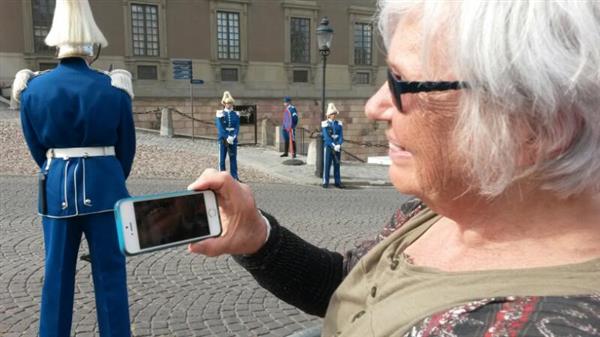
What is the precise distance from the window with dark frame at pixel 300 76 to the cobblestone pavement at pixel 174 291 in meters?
22.0

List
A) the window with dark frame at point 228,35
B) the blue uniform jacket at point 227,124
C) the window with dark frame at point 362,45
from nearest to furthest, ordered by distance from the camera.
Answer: the blue uniform jacket at point 227,124
the window with dark frame at point 228,35
the window with dark frame at point 362,45

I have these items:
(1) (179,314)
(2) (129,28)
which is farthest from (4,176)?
(2) (129,28)

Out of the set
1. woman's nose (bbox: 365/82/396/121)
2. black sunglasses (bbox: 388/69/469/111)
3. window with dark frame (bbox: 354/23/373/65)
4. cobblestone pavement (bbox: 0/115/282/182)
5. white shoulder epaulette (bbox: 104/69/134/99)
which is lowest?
cobblestone pavement (bbox: 0/115/282/182)

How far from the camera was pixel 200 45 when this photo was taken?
26312 mm

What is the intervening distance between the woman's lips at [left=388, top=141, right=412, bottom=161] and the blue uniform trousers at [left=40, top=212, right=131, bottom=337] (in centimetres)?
220

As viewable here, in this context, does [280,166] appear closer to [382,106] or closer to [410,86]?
[382,106]

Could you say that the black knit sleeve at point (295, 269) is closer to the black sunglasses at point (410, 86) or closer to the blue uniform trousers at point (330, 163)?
the black sunglasses at point (410, 86)

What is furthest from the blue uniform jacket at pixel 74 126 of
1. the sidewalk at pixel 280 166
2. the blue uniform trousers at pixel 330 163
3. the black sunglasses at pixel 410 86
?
the blue uniform trousers at pixel 330 163

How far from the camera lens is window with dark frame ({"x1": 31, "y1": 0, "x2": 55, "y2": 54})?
23203mm

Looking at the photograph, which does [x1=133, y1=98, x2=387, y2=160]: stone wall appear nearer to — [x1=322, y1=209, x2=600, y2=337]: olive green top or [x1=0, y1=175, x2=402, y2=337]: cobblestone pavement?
[x1=0, y1=175, x2=402, y2=337]: cobblestone pavement

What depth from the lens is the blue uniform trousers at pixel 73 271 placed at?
2.87 meters

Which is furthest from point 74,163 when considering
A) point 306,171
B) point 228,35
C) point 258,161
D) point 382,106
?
point 228,35

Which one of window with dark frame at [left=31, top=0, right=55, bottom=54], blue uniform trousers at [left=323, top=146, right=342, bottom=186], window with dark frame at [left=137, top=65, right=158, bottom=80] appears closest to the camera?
blue uniform trousers at [left=323, top=146, right=342, bottom=186]

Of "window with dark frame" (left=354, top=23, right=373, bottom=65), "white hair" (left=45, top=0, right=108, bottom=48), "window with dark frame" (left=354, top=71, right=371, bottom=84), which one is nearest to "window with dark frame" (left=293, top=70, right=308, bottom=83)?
"window with dark frame" (left=354, top=71, right=371, bottom=84)
